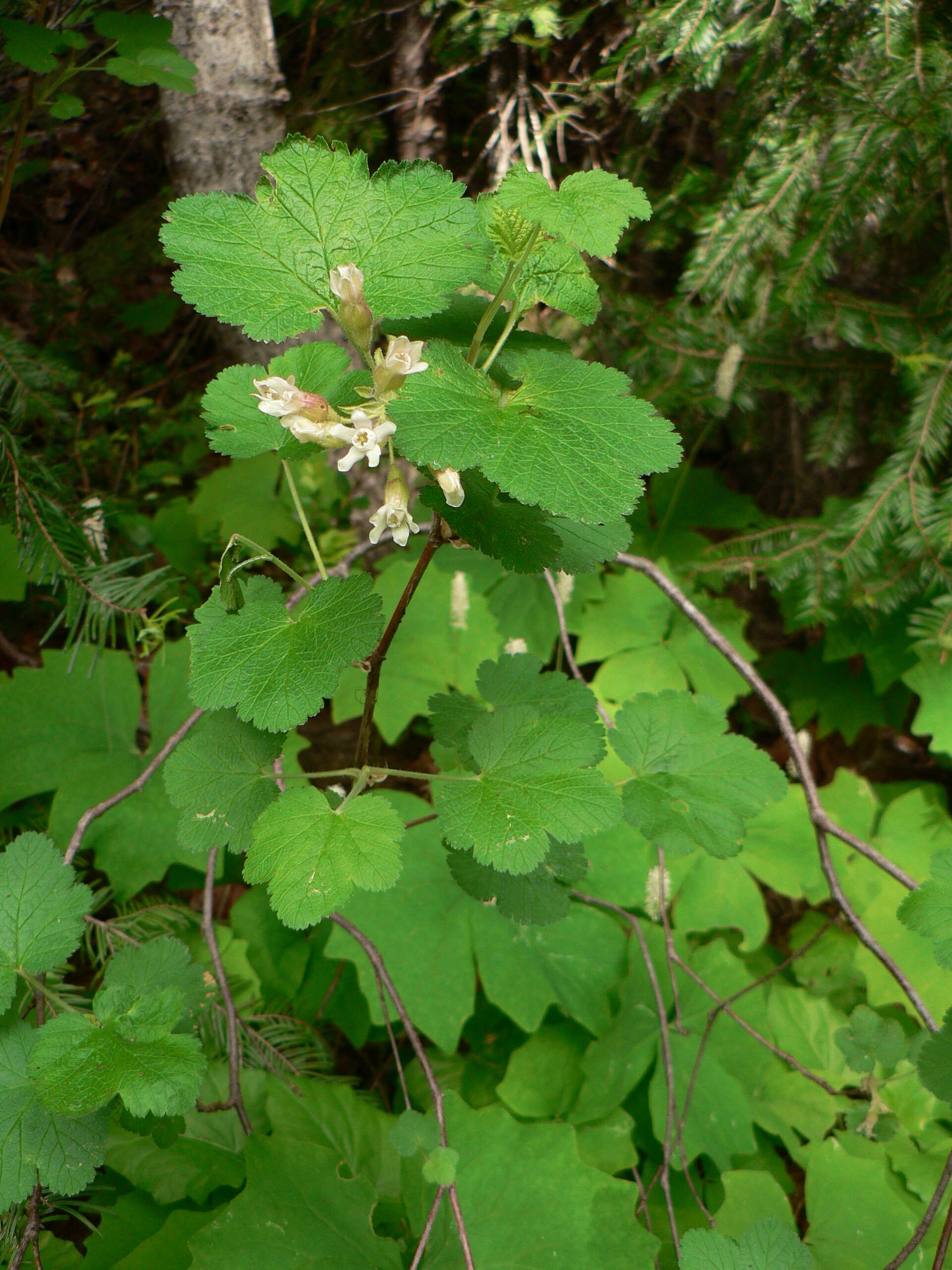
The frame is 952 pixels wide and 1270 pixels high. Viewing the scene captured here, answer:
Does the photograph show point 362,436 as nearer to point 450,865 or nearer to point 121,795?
point 450,865

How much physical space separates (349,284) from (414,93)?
5.02 ft

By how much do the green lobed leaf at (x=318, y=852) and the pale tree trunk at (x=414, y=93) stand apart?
164 centimetres

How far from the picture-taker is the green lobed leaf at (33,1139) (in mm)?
759

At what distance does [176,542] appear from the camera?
1.98 m

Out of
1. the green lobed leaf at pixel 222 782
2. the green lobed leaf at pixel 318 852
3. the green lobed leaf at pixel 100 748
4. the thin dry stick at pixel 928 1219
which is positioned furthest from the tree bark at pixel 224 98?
the thin dry stick at pixel 928 1219

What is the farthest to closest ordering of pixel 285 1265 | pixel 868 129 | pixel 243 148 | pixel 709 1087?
pixel 243 148, pixel 709 1087, pixel 868 129, pixel 285 1265

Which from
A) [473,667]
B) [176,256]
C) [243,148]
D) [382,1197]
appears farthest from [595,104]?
[382,1197]

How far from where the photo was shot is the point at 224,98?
5.40 ft

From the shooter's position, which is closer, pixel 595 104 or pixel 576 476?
pixel 576 476

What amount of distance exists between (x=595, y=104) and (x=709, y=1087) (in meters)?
2.16

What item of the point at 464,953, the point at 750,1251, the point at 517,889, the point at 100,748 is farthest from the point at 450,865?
the point at 100,748

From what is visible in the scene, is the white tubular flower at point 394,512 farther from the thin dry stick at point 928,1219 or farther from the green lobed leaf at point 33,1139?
the thin dry stick at point 928,1219

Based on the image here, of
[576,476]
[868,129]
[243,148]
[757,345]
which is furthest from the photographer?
[757,345]

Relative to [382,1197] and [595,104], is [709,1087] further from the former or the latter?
[595,104]
